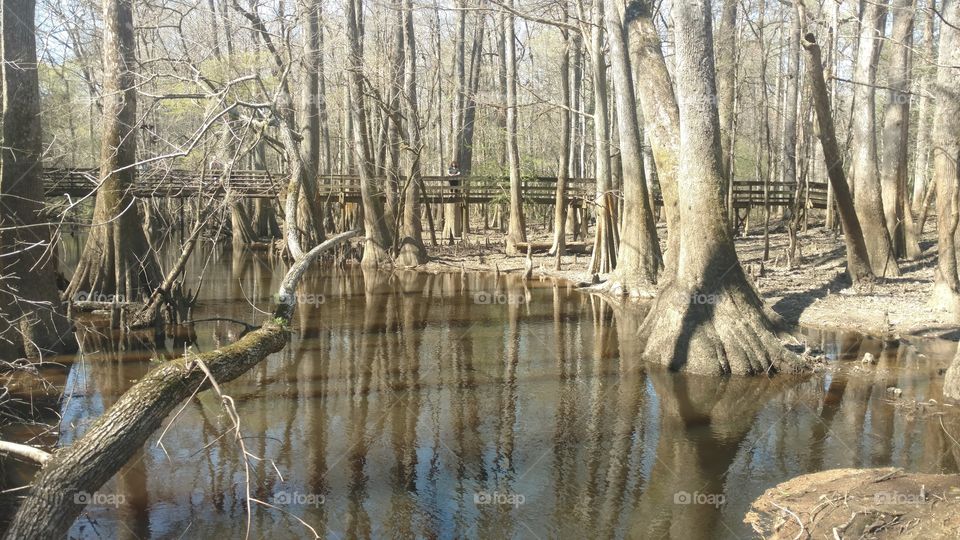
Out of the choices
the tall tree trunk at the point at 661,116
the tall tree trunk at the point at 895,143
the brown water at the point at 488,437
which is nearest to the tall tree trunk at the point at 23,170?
the brown water at the point at 488,437

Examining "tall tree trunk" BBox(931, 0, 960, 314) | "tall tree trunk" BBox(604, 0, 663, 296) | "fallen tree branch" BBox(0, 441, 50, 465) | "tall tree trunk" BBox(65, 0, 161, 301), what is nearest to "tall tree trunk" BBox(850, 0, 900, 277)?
"tall tree trunk" BBox(931, 0, 960, 314)

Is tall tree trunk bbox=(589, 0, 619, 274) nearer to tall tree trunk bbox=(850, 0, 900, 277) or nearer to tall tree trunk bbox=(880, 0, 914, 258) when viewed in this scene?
tall tree trunk bbox=(850, 0, 900, 277)

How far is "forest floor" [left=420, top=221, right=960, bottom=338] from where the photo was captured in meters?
12.5

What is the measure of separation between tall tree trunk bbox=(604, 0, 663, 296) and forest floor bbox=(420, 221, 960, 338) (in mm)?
1585

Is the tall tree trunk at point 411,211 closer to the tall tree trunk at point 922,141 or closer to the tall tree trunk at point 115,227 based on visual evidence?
the tall tree trunk at point 115,227

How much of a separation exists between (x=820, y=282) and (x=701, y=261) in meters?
5.77

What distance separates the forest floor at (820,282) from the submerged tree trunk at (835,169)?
0.44m

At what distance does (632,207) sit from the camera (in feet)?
54.2

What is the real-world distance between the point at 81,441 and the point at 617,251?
599 inches

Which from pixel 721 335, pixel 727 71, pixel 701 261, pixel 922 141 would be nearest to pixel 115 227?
pixel 701 261

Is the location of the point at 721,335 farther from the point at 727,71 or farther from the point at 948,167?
the point at 727,71

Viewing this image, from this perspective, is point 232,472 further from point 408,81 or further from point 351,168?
point 351,168

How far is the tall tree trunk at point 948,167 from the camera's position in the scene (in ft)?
37.6

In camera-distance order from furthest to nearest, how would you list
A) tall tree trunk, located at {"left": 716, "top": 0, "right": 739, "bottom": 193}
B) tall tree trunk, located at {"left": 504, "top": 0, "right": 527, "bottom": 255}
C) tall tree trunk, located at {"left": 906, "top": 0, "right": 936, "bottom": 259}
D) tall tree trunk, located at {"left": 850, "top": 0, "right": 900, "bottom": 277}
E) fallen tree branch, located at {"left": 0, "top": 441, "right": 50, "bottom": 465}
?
tall tree trunk, located at {"left": 504, "top": 0, "right": 527, "bottom": 255} → tall tree trunk, located at {"left": 716, "top": 0, "right": 739, "bottom": 193} → tall tree trunk, located at {"left": 906, "top": 0, "right": 936, "bottom": 259} → tall tree trunk, located at {"left": 850, "top": 0, "right": 900, "bottom": 277} → fallen tree branch, located at {"left": 0, "top": 441, "right": 50, "bottom": 465}
